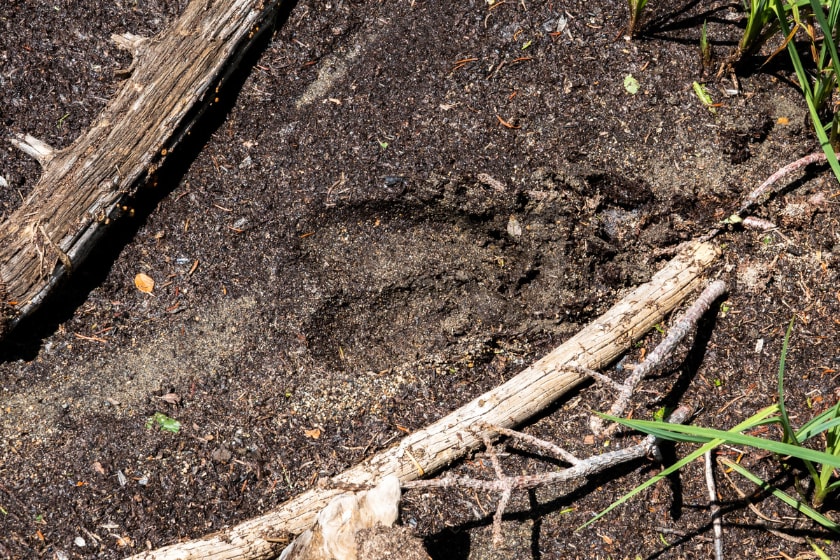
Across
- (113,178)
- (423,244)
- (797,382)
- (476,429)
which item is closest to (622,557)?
(476,429)

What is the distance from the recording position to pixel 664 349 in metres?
1.98

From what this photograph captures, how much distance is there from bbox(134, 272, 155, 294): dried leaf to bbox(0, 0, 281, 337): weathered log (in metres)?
0.19

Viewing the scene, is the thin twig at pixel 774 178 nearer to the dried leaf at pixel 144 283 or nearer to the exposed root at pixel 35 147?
the dried leaf at pixel 144 283

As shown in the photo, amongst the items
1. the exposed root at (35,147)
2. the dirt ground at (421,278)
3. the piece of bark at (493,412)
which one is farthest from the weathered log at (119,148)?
the piece of bark at (493,412)

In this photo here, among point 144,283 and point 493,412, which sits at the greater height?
point 144,283

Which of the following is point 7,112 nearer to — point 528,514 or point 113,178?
point 113,178

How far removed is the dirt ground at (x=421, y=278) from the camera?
210cm

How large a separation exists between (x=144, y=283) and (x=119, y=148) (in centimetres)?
47

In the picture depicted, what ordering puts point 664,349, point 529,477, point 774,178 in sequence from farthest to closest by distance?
point 774,178, point 664,349, point 529,477

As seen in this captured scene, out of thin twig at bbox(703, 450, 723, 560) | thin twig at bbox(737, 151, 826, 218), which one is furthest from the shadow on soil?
thin twig at bbox(703, 450, 723, 560)

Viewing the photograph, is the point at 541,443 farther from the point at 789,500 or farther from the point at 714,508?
the point at 789,500

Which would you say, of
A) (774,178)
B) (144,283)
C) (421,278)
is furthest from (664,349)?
(144,283)

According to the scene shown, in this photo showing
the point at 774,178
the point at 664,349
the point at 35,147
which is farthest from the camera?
the point at 35,147

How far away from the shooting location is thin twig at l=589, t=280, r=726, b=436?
1.91 metres
